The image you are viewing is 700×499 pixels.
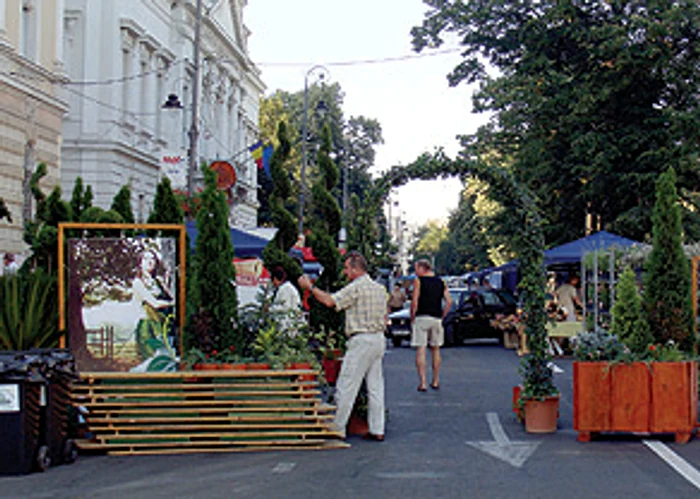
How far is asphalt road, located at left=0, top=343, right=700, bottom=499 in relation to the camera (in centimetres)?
913

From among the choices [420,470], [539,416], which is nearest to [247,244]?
[539,416]

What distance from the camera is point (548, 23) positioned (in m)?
35.8

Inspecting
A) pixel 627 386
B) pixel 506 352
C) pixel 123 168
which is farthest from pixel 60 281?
pixel 123 168

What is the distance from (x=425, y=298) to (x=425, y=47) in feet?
70.3

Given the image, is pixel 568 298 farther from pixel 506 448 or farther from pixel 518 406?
pixel 506 448

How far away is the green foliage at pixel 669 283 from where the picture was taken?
1362cm

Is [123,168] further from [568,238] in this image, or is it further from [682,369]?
[682,369]

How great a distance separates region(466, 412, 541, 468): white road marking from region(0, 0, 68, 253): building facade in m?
19.1

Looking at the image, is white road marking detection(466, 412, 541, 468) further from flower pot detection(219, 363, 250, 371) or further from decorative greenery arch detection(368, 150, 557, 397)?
flower pot detection(219, 363, 250, 371)

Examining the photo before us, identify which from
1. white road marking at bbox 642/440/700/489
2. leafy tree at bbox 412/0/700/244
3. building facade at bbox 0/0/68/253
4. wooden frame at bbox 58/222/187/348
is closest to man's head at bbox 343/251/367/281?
wooden frame at bbox 58/222/187/348

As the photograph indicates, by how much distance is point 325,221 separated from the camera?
19.8m

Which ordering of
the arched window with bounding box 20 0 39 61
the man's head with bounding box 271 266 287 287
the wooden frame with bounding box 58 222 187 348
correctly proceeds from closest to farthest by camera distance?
the wooden frame with bounding box 58 222 187 348
the man's head with bounding box 271 266 287 287
the arched window with bounding box 20 0 39 61

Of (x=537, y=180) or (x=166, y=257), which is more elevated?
(x=537, y=180)

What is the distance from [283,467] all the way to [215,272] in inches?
111
